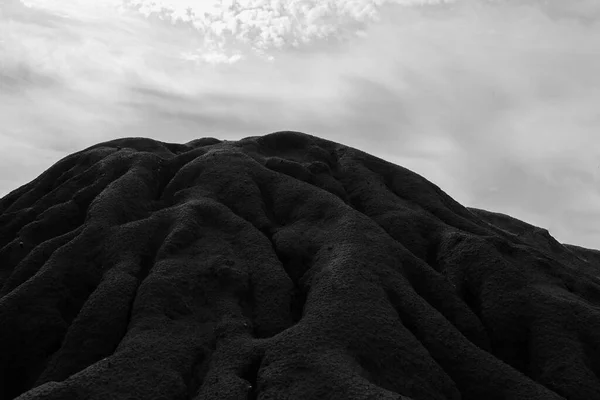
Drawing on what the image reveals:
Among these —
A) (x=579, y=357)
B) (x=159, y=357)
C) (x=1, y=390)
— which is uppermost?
(x=579, y=357)

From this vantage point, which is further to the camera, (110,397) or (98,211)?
(98,211)

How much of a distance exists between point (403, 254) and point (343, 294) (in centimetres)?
1733

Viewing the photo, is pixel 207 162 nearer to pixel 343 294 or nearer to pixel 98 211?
pixel 98 211

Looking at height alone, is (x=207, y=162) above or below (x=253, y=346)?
above

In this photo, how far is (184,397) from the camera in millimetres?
53875

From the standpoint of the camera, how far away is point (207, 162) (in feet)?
324

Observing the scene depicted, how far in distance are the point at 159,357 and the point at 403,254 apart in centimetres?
3605

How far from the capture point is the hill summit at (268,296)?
184 feet

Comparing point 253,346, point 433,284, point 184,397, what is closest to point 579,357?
point 433,284

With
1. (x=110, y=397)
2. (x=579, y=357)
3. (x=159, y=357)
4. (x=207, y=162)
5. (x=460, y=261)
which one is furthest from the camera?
(x=207, y=162)

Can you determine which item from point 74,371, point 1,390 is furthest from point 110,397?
point 1,390

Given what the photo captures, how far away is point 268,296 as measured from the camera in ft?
226

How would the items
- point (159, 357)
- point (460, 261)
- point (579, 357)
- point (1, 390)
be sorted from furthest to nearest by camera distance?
1. point (460, 261)
2. point (579, 357)
3. point (1, 390)
4. point (159, 357)

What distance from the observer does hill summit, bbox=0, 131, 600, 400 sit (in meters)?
56.0
